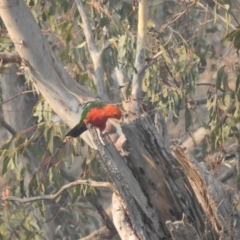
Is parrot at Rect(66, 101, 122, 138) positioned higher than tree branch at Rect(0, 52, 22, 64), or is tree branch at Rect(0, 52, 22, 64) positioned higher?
tree branch at Rect(0, 52, 22, 64)

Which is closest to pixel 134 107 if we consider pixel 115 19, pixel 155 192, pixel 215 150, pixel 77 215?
pixel 155 192

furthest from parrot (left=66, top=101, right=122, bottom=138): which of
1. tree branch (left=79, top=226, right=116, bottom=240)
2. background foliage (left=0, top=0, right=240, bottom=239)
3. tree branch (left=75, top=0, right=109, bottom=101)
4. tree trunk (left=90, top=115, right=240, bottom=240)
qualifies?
tree branch (left=79, top=226, right=116, bottom=240)

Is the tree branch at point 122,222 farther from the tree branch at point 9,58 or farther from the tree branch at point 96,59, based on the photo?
the tree branch at point 9,58

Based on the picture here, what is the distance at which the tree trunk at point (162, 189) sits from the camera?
3547 millimetres

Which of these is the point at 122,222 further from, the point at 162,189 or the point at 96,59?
the point at 96,59

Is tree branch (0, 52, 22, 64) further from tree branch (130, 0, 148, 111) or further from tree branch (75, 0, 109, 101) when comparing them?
tree branch (130, 0, 148, 111)

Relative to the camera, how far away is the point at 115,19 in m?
5.37

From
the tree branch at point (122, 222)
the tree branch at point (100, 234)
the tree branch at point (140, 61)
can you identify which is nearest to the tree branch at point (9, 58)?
the tree branch at point (140, 61)

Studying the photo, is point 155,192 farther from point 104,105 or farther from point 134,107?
point 134,107

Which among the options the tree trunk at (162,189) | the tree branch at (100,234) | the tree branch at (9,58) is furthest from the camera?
the tree branch at (100,234)

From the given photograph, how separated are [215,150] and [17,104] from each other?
2266mm

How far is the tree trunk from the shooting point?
3547 millimetres

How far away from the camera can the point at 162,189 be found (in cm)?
365

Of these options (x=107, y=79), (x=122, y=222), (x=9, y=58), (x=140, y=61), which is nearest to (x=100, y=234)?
(x=107, y=79)
